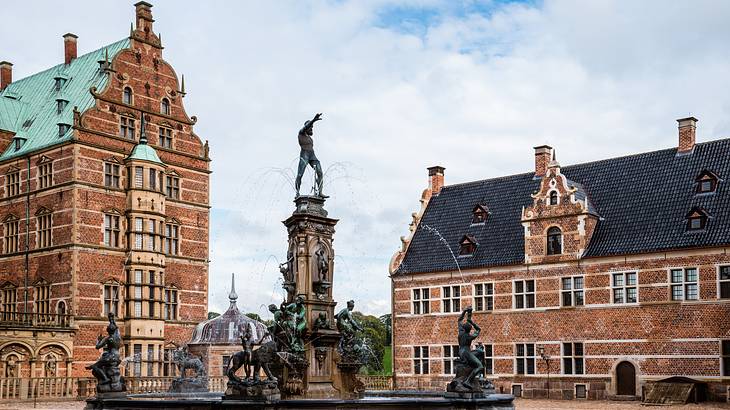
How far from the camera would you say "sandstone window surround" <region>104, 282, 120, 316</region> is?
42812 millimetres

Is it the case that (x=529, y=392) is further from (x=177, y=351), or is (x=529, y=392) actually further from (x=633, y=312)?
(x=177, y=351)

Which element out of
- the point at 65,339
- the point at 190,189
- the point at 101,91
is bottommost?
the point at 65,339

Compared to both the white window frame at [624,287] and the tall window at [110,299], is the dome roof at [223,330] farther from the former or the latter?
the white window frame at [624,287]

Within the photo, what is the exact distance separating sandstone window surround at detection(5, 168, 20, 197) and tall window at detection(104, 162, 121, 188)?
5353mm

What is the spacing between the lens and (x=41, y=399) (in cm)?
3662

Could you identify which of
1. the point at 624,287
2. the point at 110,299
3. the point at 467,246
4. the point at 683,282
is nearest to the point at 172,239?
the point at 110,299

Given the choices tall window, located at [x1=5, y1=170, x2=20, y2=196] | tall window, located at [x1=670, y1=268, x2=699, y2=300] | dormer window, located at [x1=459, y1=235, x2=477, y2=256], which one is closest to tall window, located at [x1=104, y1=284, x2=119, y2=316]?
tall window, located at [x1=5, y1=170, x2=20, y2=196]

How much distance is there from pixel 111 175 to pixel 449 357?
18.1m

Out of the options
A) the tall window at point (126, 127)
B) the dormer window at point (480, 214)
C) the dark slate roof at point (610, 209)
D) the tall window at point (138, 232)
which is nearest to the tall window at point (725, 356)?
the dark slate roof at point (610, 209)

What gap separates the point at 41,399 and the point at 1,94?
21.3 meters

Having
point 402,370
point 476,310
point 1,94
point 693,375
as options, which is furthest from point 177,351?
point 693,375

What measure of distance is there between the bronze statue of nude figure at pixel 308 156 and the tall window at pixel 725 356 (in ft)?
68.1

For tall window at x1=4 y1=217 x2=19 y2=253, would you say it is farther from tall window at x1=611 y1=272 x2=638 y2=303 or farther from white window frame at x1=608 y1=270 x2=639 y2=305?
tall window at x1=611 y1=272 x2=638 y2=303

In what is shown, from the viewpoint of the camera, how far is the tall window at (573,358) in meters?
39.4
